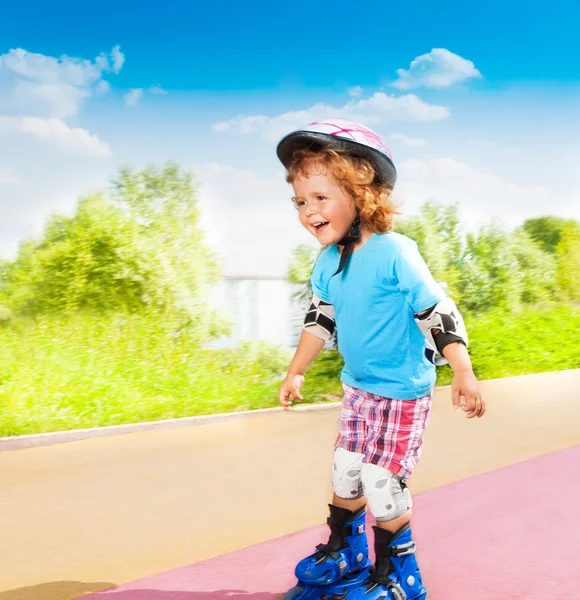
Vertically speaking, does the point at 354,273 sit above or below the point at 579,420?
above

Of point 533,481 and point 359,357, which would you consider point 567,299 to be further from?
point 359,357

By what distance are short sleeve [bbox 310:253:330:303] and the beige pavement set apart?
1076 millimetres

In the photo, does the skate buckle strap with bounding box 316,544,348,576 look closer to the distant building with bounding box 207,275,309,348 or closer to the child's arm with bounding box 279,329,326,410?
the child's arm with bounding box 279,329,326,410

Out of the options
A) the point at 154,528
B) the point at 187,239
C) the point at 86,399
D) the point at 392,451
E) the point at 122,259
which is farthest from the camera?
the point at 187,239

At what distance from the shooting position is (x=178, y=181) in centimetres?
787

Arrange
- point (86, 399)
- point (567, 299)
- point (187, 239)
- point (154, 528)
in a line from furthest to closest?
1. point (567, 299)
2. point (187, 239)
3. point (86, 399)
4. point (154, 528)

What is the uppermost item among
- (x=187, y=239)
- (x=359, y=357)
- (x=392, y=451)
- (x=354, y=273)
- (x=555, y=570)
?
(x=187, y=239)

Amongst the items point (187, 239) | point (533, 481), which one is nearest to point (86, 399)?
point (187, 239)

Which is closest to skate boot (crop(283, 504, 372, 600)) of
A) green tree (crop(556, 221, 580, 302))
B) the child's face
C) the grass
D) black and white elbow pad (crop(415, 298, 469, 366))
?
black and white elbow pad (crop(415, 298, 469, 366))

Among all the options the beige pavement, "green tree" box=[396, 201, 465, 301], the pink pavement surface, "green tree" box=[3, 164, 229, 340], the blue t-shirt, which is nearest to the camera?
the blue t-shirt

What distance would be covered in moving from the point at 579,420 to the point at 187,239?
414 centimetres

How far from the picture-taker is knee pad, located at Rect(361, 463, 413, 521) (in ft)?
7.55

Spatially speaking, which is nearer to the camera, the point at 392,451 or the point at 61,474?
the point at 392,451

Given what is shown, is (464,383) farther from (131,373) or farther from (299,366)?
(131,373)
